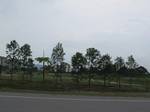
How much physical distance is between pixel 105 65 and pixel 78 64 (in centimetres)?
310

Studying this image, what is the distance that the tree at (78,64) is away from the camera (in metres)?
38.9

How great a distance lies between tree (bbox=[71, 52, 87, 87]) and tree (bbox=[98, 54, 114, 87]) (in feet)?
6.13

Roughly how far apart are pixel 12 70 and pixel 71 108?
109 ft

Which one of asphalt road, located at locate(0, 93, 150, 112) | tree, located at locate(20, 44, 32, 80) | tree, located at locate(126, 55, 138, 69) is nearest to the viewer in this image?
asphalt road, located at locate(0, 93, 150, 112)

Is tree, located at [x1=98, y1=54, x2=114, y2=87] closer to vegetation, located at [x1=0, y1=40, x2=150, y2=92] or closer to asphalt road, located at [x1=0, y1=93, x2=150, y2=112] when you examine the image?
vegetation, located at [x1=0, y1=40, x2=150, y2=92]

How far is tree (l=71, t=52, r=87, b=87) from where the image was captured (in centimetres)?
3888

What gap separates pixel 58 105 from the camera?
11359 millimetres

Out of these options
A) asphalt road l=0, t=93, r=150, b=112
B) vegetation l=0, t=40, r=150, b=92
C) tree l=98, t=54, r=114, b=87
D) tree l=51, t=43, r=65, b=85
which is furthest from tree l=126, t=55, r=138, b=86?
asphalt road l=0, t=93, r=150, b=112

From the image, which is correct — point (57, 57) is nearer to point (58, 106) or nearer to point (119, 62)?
point (119, 62)

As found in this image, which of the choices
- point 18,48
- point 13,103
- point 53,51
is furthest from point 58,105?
point 18,48

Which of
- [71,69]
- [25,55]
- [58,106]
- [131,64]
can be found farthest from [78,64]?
[58,106]

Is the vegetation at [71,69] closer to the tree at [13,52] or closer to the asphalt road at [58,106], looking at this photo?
the tree at [13,52]

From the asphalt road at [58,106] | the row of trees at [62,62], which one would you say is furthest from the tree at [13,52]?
the asphalt road at [58,106]

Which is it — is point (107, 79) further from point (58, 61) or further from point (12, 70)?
point (12, 70)
